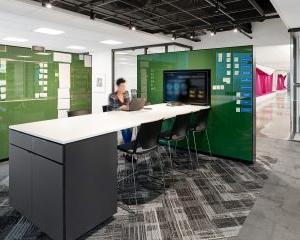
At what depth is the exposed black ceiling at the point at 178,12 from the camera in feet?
15.9

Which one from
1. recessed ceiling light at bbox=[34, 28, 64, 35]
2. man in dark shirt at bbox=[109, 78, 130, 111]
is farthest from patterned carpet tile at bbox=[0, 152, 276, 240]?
recessed ceiling light at bbox=[34, 28, 64, 35]

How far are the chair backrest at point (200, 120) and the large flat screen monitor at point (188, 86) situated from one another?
34 centimetres

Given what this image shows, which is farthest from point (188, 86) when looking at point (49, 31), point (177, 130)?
point (49, 31)

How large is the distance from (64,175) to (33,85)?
3598mm

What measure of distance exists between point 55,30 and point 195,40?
4111mm

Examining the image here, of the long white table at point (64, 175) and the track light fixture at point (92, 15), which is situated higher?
the track light fixture at point (92, 15)

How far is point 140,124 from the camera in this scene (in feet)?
9.86

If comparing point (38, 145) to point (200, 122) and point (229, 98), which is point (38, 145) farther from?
point (229, 98)

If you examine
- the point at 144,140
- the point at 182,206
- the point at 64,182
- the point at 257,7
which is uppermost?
the point at 257,7

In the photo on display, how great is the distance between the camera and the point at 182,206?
3.05 meters

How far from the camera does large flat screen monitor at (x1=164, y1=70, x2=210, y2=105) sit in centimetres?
499

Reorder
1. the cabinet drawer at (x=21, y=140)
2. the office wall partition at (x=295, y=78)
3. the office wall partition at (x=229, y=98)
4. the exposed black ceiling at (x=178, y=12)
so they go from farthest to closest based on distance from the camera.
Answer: the office wall partition at (x=295, y=78)
the exposed black ceiling at (x=178, y=12)
the office wall partition at (x=229, y=98)
the cabinet drawer at (x=21, y=140)

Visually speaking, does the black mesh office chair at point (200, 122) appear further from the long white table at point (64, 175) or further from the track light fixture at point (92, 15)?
the track light fixture at point (92, 15)

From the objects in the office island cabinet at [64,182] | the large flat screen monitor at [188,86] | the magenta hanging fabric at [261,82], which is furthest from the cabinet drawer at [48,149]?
the magenta hanging fabric at [261,82]
